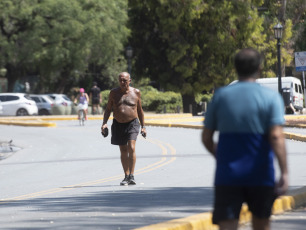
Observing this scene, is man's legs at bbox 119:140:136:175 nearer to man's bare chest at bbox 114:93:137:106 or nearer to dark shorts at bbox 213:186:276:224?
man's bare chest at bbox 114:93:137:106

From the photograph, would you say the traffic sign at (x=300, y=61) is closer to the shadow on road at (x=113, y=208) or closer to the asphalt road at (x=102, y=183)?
the asphalt road at (x=102, y=183)

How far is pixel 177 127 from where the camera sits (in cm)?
3556

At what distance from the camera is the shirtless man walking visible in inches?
549

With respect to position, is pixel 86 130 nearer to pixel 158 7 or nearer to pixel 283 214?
pixel 158 7

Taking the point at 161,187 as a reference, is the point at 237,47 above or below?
above

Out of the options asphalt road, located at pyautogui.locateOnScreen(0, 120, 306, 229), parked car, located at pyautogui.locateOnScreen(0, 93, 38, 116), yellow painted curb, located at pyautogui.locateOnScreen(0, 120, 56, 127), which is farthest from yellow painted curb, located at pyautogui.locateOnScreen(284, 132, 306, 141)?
parked car, located at pyautogui.locateOnScreen(0, 93, 38, 116)

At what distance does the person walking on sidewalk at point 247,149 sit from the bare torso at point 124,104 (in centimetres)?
832

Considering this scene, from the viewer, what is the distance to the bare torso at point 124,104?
549 inches

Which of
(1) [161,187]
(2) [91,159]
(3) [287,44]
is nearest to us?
(1) [161,187]

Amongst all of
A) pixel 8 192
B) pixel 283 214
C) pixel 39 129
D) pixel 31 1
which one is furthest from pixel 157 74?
pixel 283 214

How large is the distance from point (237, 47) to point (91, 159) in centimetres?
3260

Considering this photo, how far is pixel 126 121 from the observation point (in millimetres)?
13977

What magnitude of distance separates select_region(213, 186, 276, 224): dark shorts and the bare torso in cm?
834

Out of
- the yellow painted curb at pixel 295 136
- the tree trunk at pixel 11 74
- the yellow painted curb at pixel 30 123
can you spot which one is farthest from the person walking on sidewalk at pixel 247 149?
the tree trunk at pixel 11 74
